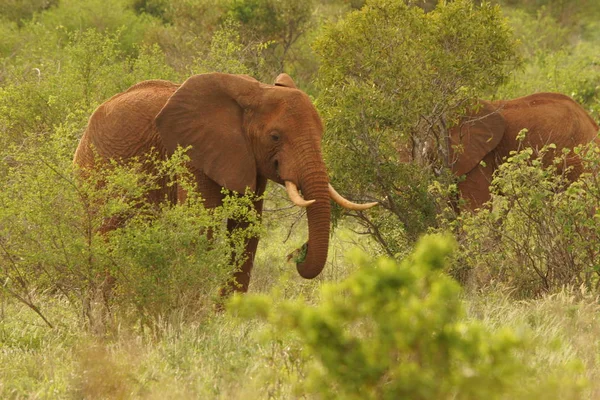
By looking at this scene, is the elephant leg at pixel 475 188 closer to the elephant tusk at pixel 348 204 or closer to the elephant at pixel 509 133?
the elephant at pixel 509 133

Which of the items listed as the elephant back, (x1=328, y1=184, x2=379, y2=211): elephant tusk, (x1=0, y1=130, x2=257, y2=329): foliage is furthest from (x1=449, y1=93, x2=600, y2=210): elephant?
(x1=0, y1=130, x2=257, y2=329): foliage

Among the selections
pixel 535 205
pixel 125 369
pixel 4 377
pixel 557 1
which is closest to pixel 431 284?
pixel 125 369

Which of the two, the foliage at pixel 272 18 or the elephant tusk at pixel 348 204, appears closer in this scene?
the elephant tusk at pixel 348 204

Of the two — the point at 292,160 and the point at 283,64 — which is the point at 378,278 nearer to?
the point at 292,160

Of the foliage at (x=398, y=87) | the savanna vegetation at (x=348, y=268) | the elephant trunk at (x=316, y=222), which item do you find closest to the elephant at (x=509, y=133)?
the savanna vegetation at (x=348, y=268)

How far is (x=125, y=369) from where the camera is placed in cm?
495

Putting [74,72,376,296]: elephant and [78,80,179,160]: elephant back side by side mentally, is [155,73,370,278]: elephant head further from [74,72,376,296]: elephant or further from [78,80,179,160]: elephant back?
[78,80,179,160]: elephant back

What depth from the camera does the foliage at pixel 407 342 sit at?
10.9ft

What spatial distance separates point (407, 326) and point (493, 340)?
28cm

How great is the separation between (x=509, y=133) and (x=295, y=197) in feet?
14.4

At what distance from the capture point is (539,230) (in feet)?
24.6

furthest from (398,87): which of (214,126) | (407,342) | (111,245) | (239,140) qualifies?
(407,342)

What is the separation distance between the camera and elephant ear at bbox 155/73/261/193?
771 cm

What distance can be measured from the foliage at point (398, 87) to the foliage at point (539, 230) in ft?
3.16
